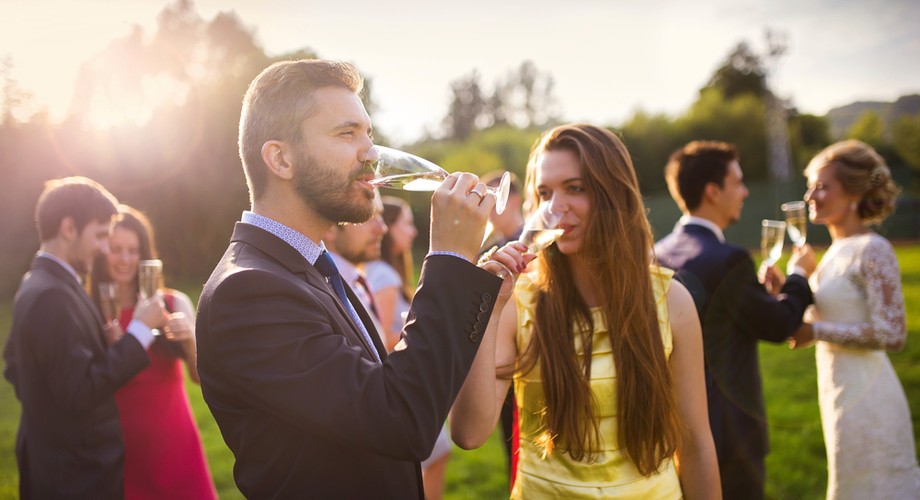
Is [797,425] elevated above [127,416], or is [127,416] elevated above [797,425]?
[127,416]

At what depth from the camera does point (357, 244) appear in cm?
486

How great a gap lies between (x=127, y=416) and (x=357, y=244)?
1.97 metres

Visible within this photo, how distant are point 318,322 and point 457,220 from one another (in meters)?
0.46

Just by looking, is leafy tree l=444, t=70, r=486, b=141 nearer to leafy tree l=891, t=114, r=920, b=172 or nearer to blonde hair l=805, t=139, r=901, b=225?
leafy tree l=891, t=114, r=920, b=172

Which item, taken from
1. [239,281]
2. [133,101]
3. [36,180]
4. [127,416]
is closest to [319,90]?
[239,281]

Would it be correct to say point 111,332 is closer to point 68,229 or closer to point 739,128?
point 68,229

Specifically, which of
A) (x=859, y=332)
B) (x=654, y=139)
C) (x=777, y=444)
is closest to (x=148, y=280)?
(x=859, y=332)

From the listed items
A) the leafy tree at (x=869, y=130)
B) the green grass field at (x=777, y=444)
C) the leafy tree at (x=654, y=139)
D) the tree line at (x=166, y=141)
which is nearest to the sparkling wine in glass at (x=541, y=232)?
the green grass field at (x=777, y=444)

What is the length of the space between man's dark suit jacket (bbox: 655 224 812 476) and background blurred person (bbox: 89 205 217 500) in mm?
3212

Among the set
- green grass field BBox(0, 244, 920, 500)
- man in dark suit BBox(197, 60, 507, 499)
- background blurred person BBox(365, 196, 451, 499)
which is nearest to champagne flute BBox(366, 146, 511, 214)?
man in dark suit BBox(197, 60, 507, 499)

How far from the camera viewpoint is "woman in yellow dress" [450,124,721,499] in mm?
2377

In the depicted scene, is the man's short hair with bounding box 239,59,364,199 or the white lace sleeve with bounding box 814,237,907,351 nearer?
→ the man's short hair with bounding box 239,59,364,199

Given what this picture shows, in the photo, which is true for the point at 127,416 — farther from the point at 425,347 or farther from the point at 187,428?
the point at 425,347

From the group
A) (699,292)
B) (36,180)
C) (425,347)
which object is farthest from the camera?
(36,180)
